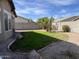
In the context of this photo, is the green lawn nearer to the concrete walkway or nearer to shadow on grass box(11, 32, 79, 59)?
shadow on grass box(11, 32, 79, 59)

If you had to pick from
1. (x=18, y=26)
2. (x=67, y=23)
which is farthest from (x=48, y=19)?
(x=18, y=26)

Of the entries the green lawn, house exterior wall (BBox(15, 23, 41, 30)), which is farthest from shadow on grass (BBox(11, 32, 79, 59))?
house exterior wall (BBox(15, 23, 41, 30))

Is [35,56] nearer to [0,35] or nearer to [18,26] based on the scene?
[0,35]

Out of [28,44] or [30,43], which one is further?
[30,43]

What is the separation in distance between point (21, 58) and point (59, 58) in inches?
81.4

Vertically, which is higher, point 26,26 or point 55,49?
point 26,26

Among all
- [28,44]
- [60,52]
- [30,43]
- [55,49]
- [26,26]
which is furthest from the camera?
[26,26]

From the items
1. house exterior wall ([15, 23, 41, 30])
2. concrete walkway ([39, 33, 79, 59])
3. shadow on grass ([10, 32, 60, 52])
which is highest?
house exterior wall ([15, 23, 41, 30])

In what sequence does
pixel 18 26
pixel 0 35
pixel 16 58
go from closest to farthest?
pixel 16 58
pixel 0 35
pixel 18 26

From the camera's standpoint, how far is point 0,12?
13.7 metres

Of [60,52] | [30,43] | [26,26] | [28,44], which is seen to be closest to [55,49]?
[60,52]

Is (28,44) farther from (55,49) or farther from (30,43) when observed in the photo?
(55,49)

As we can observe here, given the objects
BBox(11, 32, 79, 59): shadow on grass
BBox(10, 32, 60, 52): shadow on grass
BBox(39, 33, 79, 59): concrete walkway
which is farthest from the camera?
BBox(10, 32, 60, 52): shadow on grass

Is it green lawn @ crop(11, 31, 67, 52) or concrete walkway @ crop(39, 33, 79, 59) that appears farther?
green lawn @ crop(11, 31, 67, 52)
